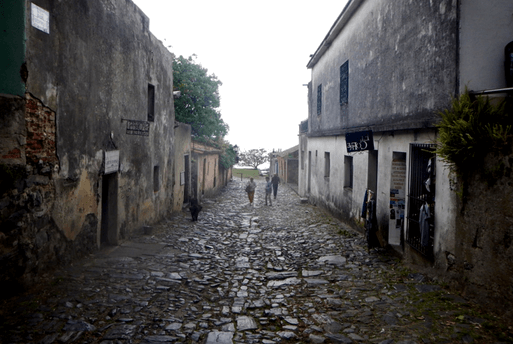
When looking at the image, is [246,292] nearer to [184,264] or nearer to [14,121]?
[184,264]

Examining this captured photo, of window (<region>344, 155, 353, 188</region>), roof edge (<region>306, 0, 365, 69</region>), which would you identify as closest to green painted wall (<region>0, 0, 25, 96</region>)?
Answer: roof edge (<region>306, 0, 365, 69</region>)

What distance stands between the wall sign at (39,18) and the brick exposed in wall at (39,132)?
111cm

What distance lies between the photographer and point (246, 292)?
6566 mm

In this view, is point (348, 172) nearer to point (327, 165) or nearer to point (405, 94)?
point (327, 165)

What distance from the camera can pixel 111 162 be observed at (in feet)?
29.7

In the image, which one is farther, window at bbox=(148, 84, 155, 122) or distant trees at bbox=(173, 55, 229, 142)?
distant trees at bbox=(173, 55, 229, 142)

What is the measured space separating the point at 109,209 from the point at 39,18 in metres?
4.81

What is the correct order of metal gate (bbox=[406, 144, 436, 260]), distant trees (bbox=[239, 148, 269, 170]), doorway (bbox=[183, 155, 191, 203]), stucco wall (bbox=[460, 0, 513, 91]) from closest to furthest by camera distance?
stucco wall (bbox=[460, 0, 513, 91])
metal gate (bbox=[406, 144, 436, 260])
doorway (bbox=[183, 155, 191, 203])
distant trees (bbox=[239, 148, 269, 170])

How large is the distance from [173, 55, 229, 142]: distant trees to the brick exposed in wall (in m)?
15.4

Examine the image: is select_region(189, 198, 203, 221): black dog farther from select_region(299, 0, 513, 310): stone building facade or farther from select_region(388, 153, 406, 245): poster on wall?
select_region(388, 153, 406, 245): poster on wall

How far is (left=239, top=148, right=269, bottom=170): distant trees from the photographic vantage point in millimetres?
70438

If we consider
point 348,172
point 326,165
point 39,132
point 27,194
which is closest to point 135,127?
point 39,132

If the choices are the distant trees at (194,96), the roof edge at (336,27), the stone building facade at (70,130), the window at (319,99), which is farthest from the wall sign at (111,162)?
the distant trees at (194,96)

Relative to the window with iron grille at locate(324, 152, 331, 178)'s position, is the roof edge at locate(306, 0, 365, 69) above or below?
above
